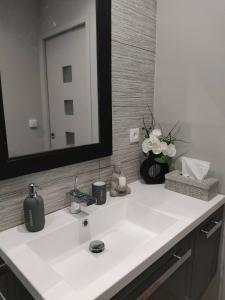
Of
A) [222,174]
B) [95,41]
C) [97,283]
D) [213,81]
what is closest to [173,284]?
[97,283]

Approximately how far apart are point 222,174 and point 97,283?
0.97m

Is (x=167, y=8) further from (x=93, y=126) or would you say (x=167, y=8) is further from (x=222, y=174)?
(x=222, y=174)

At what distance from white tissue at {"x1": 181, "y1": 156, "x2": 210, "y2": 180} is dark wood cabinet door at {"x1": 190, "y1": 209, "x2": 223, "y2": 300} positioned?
9.0 inches

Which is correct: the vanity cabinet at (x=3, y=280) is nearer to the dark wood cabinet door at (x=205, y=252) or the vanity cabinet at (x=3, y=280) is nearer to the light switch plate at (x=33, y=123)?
the light switch plate at (x=33, y=123)

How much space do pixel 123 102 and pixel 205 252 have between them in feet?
3.10

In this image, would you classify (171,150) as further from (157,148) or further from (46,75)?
(46,75)

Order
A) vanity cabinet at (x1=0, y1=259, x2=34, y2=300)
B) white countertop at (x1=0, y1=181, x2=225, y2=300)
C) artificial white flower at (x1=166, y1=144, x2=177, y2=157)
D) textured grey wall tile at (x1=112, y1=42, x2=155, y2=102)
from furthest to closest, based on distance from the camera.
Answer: artificial white flower at (x1=166, y1=144, x2=177, y2=157), textured grey wall tile at (x1=112, y1=42, x2=155, y2=102), vanity cabinet at (x1=0, y1=259, x2=34, y2=300), white countertop at (x1=0, y1=181, x2=225, y2=300)

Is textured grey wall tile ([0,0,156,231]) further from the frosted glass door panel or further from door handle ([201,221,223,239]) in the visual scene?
door handle ([201,221,223,239])

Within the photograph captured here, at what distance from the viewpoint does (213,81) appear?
1312mm

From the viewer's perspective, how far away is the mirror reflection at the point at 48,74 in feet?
3.06

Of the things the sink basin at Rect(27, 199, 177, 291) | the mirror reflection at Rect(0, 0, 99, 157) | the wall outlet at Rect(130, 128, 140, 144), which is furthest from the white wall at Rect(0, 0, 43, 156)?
the wall outlet at Rect(130, 128, 140, 144)

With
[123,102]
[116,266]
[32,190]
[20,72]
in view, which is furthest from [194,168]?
[20,72]

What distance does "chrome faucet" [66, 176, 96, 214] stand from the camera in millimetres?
1092

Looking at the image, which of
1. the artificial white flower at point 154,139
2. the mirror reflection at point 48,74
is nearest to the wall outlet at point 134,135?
the artificial white flower at point 154,139
